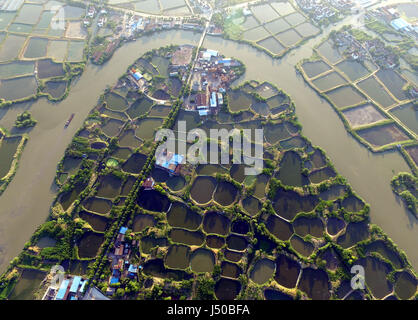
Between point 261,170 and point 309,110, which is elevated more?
point 309,110

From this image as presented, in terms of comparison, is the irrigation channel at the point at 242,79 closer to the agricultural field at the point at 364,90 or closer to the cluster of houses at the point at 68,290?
the agricultural field at the point at 364,90

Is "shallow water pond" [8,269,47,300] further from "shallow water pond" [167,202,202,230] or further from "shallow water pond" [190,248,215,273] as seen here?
"shallow water pond" [190,248,215,273]

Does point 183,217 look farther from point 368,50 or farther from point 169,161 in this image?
point 368,50

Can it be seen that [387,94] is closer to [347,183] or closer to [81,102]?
[347,183]

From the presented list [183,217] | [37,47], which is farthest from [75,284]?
[37,47]

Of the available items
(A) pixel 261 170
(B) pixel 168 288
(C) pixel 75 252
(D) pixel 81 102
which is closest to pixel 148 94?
(D) pixel 81 102

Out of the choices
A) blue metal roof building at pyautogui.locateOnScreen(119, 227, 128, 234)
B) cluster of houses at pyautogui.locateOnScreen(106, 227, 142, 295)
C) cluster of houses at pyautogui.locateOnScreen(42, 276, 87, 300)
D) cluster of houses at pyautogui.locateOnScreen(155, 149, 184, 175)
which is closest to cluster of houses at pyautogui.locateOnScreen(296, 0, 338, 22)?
cluster of houses at pyautogui.locateOnScreen(155, 149, 184, 175)
